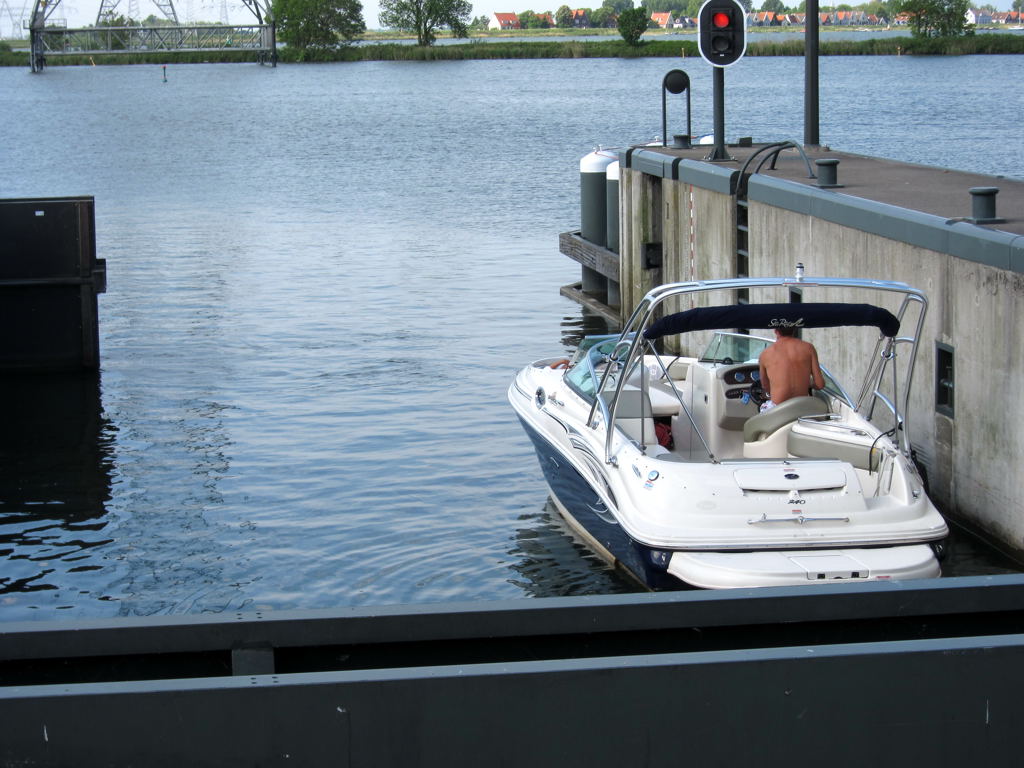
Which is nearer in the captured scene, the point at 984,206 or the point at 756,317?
the point at 756,317

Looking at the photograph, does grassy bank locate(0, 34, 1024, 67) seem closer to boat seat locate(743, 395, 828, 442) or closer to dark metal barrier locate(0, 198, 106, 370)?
dark metal barrier locate(0, 198, 106, 370)

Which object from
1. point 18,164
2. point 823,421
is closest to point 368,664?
point 823,421

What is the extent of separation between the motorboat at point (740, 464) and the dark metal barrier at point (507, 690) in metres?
2.54

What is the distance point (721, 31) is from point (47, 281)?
807cm

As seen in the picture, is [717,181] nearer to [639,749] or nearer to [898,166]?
[898,166]

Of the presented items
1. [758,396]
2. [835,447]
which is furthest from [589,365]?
[835,447]

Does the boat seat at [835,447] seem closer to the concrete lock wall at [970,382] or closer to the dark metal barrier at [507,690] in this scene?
the concrete lock wall at [970,382]

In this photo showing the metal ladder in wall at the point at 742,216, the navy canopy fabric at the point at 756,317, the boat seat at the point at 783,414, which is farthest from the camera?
the metal ladder in wall at the point at 742,216

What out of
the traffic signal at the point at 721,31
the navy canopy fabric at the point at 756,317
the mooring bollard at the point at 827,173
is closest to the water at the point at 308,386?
the navy canopy fabric at the point at 756,317

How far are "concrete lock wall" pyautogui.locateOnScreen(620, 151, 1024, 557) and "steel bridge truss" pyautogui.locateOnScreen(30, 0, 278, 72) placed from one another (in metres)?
159

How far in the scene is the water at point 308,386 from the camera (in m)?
9.86

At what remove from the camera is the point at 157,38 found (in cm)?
17750

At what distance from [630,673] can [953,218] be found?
666 centimetres

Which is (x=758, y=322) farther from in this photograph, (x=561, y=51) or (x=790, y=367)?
(x=561, y=51)
